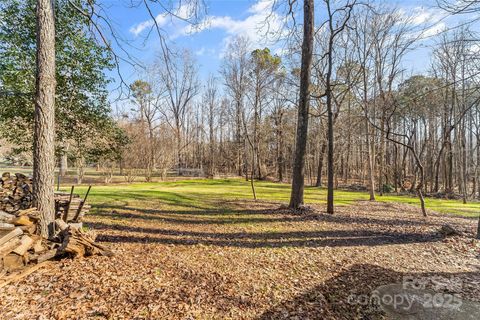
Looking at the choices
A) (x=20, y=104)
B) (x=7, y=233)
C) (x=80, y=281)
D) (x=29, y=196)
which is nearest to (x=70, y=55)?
(x=20, y=104)

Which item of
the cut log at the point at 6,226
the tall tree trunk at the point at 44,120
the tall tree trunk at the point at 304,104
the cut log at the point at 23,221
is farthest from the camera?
the tall tree trunk at the point at 304,104

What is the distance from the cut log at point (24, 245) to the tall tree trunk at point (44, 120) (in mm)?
549

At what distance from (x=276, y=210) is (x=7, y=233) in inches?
270

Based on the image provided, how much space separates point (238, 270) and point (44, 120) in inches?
169

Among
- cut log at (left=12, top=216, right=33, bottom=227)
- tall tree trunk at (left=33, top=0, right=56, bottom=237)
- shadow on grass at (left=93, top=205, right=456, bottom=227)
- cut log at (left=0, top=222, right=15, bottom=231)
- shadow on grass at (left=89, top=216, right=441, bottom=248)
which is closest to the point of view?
cut log at (left=0, top=222, right=15, bottom=231)

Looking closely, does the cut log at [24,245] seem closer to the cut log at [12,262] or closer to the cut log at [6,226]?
the cut log at [12,262]

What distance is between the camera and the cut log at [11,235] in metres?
3.17

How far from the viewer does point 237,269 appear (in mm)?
3734

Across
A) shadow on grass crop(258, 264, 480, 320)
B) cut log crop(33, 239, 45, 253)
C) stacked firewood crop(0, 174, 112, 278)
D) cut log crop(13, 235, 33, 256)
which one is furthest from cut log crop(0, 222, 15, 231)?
shadow on grass crop(258, 264, 480, 320)

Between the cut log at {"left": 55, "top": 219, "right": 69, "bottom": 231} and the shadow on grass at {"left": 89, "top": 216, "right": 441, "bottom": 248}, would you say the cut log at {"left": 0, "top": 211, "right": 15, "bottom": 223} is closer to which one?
the cut log at {"left": 55, "top": 219, "right": 69, "bottom": 231}

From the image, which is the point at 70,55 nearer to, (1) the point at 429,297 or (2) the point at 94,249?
(2) the point at 94,249

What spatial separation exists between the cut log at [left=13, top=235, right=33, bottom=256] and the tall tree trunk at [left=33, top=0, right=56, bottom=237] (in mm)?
549

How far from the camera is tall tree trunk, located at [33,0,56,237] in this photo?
4.04 metres

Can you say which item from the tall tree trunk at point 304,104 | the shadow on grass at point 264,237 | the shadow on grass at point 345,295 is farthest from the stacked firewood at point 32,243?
the tall tree trunk at point 304,104
